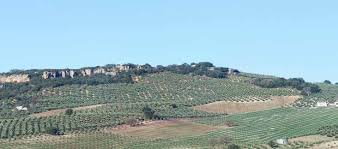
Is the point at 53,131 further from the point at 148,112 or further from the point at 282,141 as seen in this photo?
the point at 282,141

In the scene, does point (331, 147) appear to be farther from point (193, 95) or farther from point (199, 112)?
point (193, 95)

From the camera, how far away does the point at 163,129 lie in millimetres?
145625

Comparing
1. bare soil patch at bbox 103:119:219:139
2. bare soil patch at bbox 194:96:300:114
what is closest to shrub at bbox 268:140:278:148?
bare soil patch at bbox 103:119:219:139

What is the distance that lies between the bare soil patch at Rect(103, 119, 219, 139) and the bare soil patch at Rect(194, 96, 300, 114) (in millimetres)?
23655

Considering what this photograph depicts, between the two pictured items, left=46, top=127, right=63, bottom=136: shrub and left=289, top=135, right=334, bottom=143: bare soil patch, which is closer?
left=289, top=135, right=334, bottom=143: bare soil patch

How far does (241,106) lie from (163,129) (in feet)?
123

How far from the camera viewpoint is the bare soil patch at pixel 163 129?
140m

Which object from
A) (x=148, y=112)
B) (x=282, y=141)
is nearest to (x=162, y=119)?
(x=148, y=112)

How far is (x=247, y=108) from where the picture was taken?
6954 inches

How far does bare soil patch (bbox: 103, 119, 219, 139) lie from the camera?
140m

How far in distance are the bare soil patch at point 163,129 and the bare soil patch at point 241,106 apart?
23.7m

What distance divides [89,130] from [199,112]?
109 feet

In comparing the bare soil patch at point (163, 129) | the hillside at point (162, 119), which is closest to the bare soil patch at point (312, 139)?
the hillside at point (162, 119)

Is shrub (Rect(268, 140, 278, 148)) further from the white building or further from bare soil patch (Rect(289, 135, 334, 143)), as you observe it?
bare soil patch (Rect(289, 135, 334, 143))
